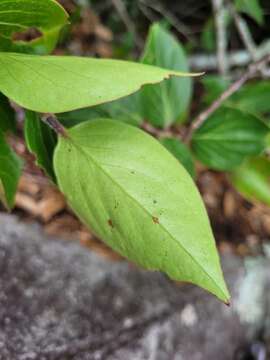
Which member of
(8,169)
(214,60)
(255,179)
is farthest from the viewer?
(214,60)

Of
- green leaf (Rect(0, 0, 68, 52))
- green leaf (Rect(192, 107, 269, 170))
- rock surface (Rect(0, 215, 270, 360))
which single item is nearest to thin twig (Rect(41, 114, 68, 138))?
green leaf (Rect(0, 0, 68, 52))

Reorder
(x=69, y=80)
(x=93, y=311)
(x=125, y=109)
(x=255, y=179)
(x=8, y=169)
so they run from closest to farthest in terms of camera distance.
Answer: (x=69, y=80), (x=8, y=169), (x=93, y=311), (x=125, y=109), (x=255, y=179)

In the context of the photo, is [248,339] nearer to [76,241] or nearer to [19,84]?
[76,241]

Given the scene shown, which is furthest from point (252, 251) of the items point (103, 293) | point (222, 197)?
point (103, 293)

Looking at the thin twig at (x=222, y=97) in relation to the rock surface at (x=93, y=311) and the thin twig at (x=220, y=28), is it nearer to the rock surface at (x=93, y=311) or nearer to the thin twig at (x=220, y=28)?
the rock surface at (x=93, y=311)

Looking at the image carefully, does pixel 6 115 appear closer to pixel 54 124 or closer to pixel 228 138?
pixel 54 124

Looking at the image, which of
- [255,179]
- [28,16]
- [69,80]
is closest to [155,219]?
[69,80]
